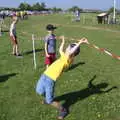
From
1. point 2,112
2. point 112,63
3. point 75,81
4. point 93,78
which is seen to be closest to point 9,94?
point 2,112

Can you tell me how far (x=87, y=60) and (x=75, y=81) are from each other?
5571 mm

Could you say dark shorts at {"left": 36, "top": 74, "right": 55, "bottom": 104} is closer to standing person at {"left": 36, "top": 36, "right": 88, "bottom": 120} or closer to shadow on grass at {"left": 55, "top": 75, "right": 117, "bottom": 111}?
standing person at {"left": 36, "top": 36, "right": 88, "bottom": 120}

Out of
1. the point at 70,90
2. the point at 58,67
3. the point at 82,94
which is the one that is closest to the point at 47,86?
the point at 58,67

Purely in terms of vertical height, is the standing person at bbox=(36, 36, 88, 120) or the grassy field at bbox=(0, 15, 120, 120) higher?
the standing person at bbox=(36, 36, 88, 120)

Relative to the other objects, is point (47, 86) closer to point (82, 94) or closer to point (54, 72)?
point (54, 72)

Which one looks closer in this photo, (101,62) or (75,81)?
(75,81)

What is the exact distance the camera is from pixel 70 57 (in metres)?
10.1

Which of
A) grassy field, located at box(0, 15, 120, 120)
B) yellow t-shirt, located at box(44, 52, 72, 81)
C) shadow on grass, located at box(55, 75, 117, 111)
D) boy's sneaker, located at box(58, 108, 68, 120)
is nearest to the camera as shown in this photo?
yellow t-shirt, located at box(44, 52, 72, 81)

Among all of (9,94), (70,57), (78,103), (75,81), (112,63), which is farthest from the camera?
(112,63)

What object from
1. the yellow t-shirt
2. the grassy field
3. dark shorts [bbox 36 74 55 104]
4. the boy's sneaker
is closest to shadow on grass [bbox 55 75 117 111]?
the grassy field

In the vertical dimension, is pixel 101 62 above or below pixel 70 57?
below

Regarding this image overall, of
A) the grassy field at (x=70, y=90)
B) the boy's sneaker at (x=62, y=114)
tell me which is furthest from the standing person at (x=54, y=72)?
the grassy field at (x=70, y=90)

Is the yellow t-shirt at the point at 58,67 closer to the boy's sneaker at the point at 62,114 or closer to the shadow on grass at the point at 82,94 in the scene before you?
the boy's sneaker at the point at 62,114

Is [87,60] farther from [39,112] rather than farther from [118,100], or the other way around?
[39,112]
